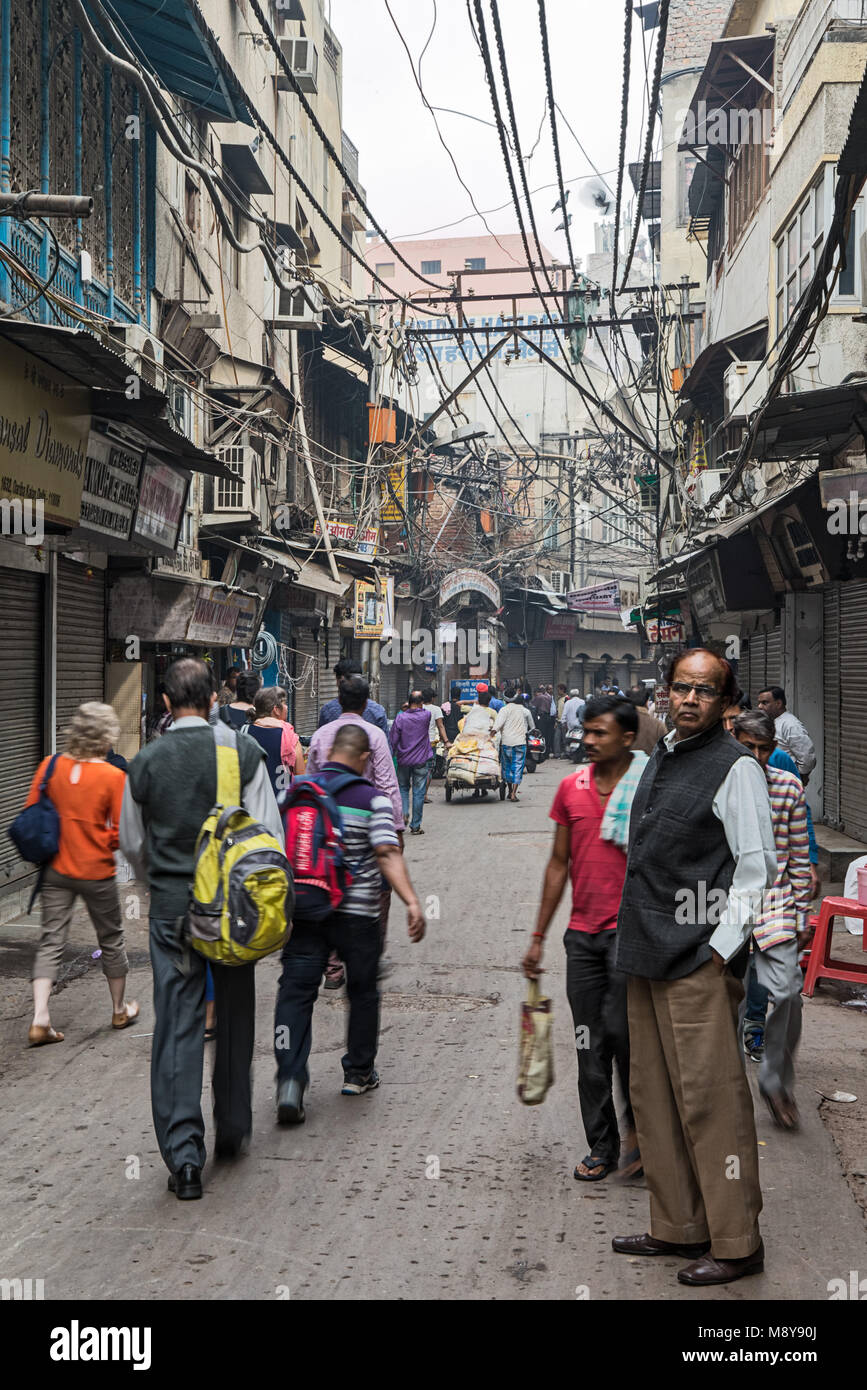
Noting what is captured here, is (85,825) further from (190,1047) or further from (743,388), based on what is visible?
(743,388)

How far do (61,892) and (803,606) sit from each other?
1099 centimetres

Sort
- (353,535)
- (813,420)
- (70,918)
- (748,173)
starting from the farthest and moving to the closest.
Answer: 1. (353,535)
2. (748,173)
3. (813,420)
4. (70,918)

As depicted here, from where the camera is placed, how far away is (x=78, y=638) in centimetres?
1248

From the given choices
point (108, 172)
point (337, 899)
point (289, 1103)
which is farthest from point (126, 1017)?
point (108, 172)

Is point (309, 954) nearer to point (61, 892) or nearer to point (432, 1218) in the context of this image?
point (432, 1218)

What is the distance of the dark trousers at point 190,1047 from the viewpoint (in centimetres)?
470

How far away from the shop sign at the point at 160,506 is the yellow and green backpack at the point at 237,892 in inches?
296

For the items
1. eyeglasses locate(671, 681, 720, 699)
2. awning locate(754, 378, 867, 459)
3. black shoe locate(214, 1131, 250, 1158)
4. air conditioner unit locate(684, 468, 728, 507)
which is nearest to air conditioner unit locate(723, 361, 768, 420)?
air conditioner unit locate(684, 468, 728, 507)

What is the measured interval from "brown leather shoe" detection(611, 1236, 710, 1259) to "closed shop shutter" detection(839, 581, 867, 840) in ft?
31.0

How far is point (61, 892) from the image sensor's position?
272 inches

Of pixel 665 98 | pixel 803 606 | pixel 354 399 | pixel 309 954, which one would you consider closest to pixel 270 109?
pixel 354 399

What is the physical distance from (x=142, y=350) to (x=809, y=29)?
7.81 meters

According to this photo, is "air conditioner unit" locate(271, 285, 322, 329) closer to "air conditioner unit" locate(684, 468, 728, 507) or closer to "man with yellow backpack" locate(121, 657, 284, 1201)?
"air conditioner unit" locate(684, 468, 728, 507)

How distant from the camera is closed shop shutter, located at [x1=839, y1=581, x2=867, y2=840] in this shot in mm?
13250
